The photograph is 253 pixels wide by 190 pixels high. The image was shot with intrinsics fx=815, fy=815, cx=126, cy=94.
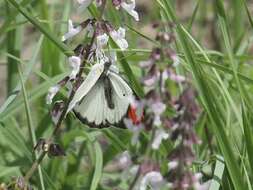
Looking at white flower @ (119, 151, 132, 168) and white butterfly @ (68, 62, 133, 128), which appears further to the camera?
white butterfly @ (68, 62, 133, 128)

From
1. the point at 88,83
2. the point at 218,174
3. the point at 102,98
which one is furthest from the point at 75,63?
the point at 218,174

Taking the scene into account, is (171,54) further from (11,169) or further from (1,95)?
(1,95)

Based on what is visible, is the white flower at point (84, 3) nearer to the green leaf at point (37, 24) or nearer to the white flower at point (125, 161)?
the green leaf at point (37, 24)

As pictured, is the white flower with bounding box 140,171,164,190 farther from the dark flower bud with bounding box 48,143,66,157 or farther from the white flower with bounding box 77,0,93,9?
the white flower with bounding box 77,0,93,9

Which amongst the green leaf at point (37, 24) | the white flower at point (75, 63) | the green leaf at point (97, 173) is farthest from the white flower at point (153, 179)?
the green leaf at point (97, 173)

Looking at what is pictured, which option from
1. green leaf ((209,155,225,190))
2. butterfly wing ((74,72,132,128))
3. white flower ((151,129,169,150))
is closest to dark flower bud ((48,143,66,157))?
butterfly wing ((74,72,132,128))

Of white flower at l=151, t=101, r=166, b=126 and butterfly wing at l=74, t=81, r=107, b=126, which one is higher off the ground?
white flower at l=151, t=101, r=166, b=126

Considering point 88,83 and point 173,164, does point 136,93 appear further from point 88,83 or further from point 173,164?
point 173,164

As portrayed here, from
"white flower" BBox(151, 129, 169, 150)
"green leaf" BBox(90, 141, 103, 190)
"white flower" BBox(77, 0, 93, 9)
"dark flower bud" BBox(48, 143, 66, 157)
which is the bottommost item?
"green leaf" BBox(90, 141, 103, 190)
